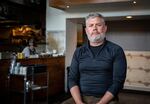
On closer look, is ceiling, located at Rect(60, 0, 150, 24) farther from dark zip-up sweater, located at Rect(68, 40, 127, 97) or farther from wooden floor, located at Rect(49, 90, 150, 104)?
dark zip-up sweater, located at Rect(68, 40, 127, 97)

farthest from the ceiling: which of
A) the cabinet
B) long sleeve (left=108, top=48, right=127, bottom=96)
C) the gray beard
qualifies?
long sleeve (left=108, top=48, right=127, bottom=96)

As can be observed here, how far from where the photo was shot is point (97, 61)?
7.57ft

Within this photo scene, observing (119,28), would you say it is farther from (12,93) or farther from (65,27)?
(12,93)

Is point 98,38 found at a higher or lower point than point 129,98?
higher

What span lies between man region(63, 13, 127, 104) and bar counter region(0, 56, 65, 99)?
2.83 m

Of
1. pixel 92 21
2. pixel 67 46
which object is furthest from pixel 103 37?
pixel 67 46

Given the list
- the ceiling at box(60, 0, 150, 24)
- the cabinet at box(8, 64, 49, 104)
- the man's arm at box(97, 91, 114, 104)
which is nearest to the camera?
the man's arm at box(97, 91, 114, 104)

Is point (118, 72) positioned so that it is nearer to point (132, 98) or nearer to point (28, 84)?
point (28, 84)

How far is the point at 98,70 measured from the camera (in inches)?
Answer: 90.0

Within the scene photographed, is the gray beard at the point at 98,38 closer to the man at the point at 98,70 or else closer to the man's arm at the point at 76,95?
the man at the point at 98,70

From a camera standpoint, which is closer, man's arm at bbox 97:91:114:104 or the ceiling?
man's arm at bbox 97:91:114:104

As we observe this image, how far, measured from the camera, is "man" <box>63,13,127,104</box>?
7.44 ft

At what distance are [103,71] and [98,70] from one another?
0.05 metres

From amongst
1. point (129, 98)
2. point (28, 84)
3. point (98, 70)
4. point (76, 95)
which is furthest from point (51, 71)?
point (98, 70)
